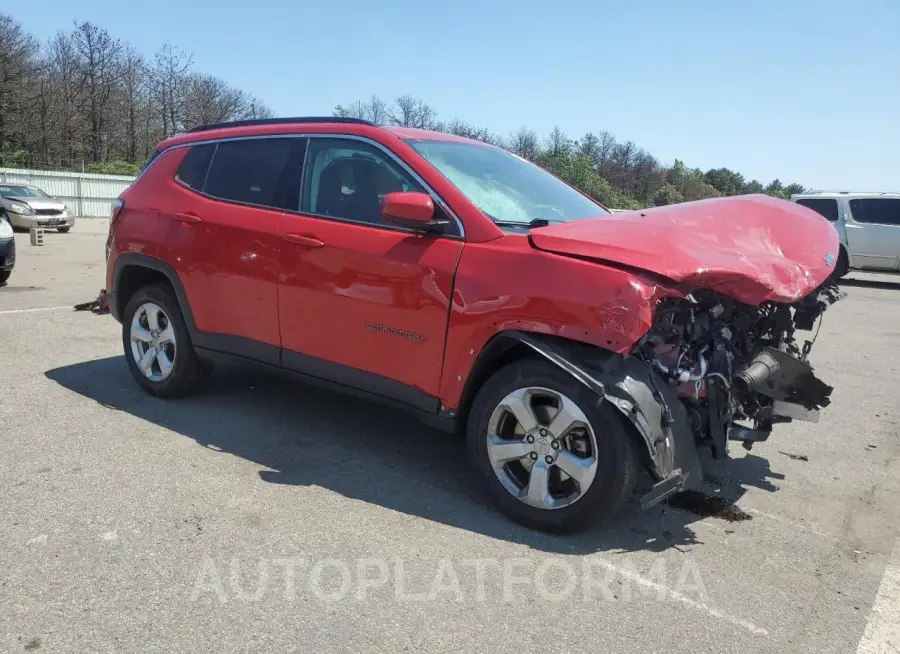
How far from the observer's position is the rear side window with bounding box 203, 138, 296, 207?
14.8 ft

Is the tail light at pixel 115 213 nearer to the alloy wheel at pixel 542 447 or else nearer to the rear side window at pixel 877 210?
the alloy wheel at pixel 542 447

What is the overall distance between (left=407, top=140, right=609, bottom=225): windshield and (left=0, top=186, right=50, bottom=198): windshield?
2189cm

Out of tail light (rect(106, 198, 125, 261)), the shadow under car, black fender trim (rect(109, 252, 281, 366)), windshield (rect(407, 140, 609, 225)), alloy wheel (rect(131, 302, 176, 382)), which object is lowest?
the shadow under car

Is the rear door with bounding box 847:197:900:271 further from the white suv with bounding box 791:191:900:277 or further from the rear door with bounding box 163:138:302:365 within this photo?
the rear door with bounding box 163:138:302:365

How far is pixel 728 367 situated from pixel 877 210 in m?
16.0

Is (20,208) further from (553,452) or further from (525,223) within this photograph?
(553,452)

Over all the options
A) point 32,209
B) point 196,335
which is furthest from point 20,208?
point 196,335

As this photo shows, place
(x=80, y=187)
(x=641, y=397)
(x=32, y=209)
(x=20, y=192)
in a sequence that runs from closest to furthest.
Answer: (x=641, y=397) < (x=32, y=209) < (x=20, y=192) < (x=80, y=187)

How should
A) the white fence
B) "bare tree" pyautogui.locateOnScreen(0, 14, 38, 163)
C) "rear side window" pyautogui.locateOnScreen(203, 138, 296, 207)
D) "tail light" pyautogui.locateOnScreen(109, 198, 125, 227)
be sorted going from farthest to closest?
"bare tree" pyautogui.locateOnScreen(0, 14, 38, 163), the white fence, "tail light" pyautogui.locateOnScreen(109, 198, 125, 227), "rear side window" pyautogui.locateOnScreen(203, 138, 296, 207)

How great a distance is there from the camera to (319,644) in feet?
8.25

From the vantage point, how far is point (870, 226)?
16.8 metres

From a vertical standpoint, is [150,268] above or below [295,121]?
below

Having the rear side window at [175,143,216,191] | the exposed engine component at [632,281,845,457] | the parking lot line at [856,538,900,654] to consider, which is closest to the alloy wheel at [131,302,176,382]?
the rear side window at [175,143,216,191]

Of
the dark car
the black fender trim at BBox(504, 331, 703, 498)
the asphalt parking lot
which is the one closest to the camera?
the asphalt parking lot
